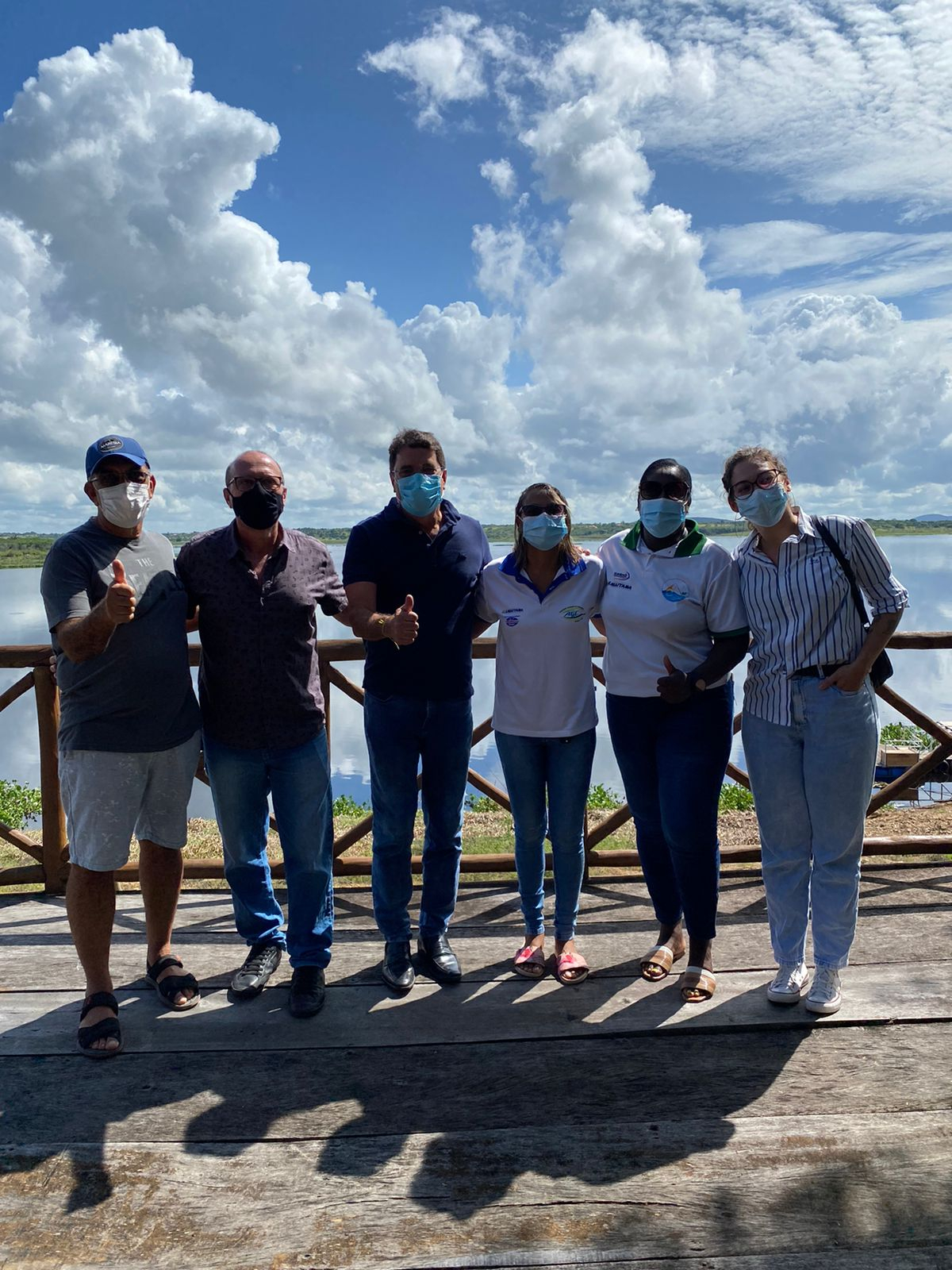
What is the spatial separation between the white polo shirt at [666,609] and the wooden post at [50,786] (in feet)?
9.32

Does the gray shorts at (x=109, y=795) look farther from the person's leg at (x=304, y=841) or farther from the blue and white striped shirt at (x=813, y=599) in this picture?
the blue and white striped shirt at (x=813, y=599)

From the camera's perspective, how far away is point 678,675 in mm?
3150

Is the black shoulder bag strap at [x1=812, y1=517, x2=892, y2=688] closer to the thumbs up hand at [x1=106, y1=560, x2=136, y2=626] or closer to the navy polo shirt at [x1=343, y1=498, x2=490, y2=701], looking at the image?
the navy polo shirt at [x1=343, y1=498, x2=490, y2=701]

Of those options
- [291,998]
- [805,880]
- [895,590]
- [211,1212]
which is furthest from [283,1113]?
[895,590]

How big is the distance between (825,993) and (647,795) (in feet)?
3.02

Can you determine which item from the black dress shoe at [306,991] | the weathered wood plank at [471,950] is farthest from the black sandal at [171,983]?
the black dress shoe at [306,991]

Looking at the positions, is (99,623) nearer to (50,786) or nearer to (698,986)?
(50,786)

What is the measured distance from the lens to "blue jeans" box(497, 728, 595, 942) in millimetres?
3424

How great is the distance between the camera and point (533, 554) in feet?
11.3

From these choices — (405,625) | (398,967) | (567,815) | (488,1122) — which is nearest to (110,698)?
(405,625)

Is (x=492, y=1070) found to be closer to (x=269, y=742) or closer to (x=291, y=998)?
(x=291, y=998)

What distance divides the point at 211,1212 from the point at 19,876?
2858 millimetres

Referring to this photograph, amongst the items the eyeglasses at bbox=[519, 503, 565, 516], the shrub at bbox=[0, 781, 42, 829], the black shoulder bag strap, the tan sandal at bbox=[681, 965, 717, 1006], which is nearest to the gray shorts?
the eyeglasses at bbox=[519, 503, 565, 516]

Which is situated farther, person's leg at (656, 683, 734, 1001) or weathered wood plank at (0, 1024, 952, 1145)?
person's leg at (656, 683, 734, 1001)
